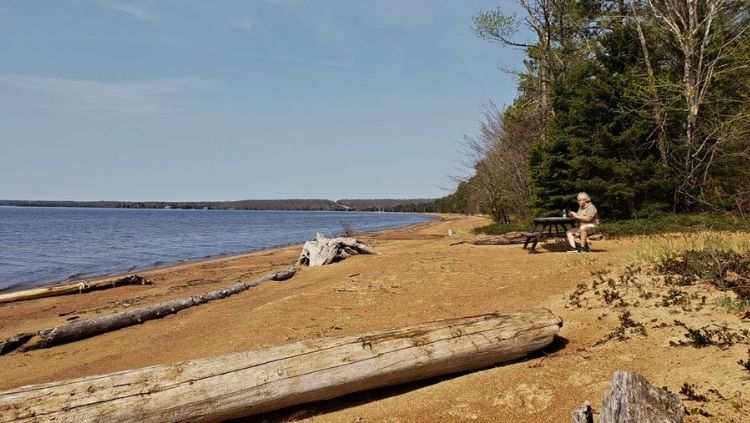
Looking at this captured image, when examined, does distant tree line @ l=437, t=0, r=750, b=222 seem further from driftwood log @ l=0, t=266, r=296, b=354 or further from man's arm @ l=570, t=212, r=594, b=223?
driftwood log @ l=0, t=266, r=296, b=354

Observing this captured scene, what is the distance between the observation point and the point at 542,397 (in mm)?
4227

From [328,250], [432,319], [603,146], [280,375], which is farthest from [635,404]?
[603,146]

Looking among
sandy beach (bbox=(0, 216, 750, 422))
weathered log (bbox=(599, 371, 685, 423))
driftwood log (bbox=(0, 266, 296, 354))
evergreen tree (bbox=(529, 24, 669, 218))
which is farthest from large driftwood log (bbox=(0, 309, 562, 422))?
evergreen tree (bbox=(529, 24, 669, 218))

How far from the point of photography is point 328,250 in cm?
1584

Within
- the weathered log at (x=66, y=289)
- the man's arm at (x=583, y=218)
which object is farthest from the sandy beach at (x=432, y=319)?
the man's arm at (x=583, y=218)

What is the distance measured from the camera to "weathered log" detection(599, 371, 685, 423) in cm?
287

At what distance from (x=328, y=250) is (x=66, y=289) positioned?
27.3 feet

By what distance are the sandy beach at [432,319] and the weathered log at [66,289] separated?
43cm

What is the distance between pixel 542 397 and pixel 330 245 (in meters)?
12.1

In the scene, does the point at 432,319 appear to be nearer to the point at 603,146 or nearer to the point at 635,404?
the point at 635,404

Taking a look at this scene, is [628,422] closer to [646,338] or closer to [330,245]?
[646,338]

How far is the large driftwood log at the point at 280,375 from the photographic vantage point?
12.7 feet

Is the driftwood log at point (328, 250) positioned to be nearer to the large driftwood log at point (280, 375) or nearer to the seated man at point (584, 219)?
the seated man at point (584, 219)

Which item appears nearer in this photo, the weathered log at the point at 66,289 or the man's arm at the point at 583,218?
the man's arm at the point at 583,218
